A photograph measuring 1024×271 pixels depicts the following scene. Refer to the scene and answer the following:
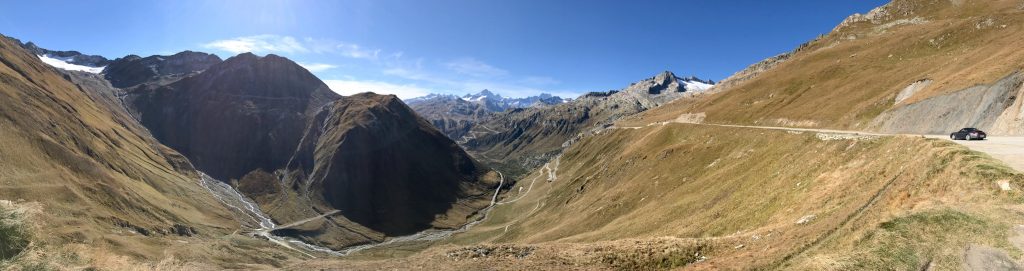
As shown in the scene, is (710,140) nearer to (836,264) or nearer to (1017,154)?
(1017,154)

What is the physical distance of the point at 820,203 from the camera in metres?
34.5

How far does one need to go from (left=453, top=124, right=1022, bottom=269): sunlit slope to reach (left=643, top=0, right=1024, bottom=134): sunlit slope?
17.6 metres

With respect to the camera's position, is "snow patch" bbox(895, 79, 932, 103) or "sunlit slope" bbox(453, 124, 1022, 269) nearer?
"sunlit slope" bbox(453, 124, 1022, 269)

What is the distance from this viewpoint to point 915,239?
2027 cm

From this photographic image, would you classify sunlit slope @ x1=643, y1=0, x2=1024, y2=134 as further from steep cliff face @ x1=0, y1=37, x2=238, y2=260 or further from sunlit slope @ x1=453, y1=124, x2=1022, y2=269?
steep cliff face @ x1=0, y1=37, x2=238, y2=260

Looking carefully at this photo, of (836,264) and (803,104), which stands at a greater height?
(803,104)

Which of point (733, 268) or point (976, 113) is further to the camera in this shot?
point (976, 113)

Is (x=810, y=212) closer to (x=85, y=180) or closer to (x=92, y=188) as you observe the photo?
(x=92, y=188)

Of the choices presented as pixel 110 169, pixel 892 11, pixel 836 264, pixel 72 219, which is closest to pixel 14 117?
pixel 110 169

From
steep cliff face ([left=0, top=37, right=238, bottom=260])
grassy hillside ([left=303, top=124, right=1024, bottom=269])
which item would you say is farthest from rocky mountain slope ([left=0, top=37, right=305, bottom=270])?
grassy hillside ([left=303, top=124, right=1024, bottom=269])

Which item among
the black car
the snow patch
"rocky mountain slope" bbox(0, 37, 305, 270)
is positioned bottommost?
"rocky mountain slope" bbox(0, 37, 305, 270)

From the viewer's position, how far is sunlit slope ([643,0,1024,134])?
199ft

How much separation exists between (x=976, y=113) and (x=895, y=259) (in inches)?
2210

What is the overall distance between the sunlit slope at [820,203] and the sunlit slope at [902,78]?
17567mm
